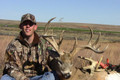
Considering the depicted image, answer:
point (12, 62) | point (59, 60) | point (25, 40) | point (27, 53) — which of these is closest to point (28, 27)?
point (25, 40)

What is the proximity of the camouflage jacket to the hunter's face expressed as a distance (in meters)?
0.17

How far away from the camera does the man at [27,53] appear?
5.34 metres

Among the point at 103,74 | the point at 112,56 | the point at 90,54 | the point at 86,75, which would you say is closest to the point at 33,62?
the point at 86,75

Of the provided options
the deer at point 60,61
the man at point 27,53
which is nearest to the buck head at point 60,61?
the deer at point 60,61

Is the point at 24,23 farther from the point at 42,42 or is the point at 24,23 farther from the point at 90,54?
the point at 90,54

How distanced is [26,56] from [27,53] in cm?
8

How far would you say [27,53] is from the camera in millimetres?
5527

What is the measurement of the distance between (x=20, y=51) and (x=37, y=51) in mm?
451

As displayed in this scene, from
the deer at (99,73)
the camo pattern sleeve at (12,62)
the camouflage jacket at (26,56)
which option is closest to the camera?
the camo pattern sleeve at (12,62)

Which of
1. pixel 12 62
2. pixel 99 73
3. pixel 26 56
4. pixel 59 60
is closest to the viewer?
pixel 12 62

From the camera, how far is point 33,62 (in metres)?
5.55

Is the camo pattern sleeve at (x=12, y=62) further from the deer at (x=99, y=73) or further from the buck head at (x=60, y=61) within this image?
the deer at (x=99, y=73)

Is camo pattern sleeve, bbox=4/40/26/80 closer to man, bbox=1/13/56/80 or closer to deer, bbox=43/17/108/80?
man, bbox=1/13/56/80

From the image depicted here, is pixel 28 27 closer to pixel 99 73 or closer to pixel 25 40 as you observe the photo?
pixel 25 40
